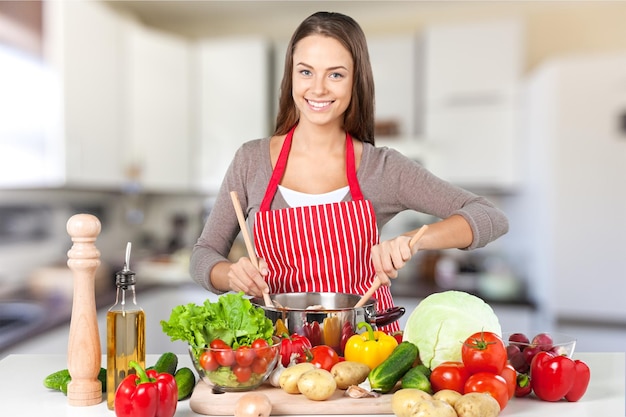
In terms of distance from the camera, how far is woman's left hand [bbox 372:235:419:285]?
127 cm

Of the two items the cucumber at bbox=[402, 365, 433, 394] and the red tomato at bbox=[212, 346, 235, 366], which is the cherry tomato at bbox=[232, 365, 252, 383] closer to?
the red tomato at bbox=[212, 346, 235, 366]

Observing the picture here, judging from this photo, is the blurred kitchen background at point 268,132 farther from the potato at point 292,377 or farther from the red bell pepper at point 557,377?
the red bell pepper at point 557,377

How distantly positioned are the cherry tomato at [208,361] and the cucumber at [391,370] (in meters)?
0.26

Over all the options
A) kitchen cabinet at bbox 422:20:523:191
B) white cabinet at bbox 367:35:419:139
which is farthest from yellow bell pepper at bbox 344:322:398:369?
white cabinet at bbox 367:35:419:139

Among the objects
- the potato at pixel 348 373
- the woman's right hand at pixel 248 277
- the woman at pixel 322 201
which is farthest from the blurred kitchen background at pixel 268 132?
the potato at pixel 348 373

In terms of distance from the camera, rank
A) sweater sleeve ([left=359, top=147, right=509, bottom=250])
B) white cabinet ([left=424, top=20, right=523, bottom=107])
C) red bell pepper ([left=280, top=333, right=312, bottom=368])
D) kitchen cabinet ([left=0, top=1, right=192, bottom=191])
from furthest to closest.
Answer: white cabinet ([left=424, top=20, right=523, bottom=107]) → kitchen cabinet ([left=0, top=1, right=192, bottom=191]) → sweater sleeve ([left=359, top=147, right=509, bottom=250]) → red bell pepper ([left=280, top=333, right=312, bottom=368])

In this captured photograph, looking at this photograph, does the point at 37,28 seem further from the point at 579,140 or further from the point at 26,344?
the point at 579,140

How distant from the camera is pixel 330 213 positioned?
1.60 metres

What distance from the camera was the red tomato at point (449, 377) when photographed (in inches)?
41.8

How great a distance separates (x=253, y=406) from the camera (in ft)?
3.35

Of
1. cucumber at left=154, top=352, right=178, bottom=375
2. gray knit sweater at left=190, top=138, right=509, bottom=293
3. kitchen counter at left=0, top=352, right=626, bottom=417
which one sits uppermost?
gray knit sweater at left=190, top=138, right=509, bottom=293

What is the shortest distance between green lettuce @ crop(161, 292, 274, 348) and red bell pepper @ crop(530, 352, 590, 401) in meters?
0.46

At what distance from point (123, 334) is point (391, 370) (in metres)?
0.45

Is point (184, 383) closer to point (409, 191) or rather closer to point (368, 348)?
point (368, 348)
